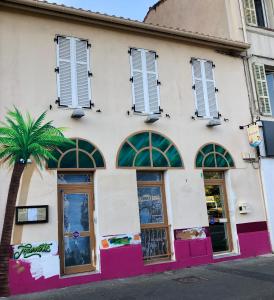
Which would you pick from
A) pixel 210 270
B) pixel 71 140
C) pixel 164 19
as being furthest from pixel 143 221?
pixel 164 19

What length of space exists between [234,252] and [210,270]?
151 cm

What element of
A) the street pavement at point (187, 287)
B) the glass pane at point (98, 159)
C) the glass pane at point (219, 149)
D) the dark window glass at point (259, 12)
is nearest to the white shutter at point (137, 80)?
the glass pane at point (98, 159)

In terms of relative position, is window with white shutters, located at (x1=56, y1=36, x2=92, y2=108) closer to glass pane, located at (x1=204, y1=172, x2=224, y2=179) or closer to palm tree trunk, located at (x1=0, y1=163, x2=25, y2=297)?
palm tree trunk, located at (x1=0, y1=163, x2=25, y2=297)

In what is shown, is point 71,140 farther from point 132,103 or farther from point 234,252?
point 234,252

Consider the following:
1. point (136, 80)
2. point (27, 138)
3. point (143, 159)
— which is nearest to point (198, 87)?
point (136, 80)

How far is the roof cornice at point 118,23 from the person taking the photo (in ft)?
25.4

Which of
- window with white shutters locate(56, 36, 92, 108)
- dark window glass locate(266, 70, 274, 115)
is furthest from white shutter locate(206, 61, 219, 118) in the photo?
window with white shutters locate(56, 36, 92, 108)

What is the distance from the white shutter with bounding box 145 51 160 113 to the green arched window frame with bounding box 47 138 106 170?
1.84m

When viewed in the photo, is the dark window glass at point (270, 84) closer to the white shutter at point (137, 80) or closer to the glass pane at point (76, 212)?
the white shutter at point (137, 80)

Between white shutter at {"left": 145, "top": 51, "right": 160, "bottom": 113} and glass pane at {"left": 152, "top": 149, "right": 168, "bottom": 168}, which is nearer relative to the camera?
glass pane at {"left": 152, "top": 149, "right": 168, "bottom": 168}

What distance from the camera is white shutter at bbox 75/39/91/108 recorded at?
26.5 ft

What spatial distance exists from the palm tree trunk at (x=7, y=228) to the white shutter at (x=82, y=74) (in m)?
2.03

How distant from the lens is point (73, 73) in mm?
8094

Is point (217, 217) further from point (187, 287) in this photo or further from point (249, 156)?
point (187, 287)
